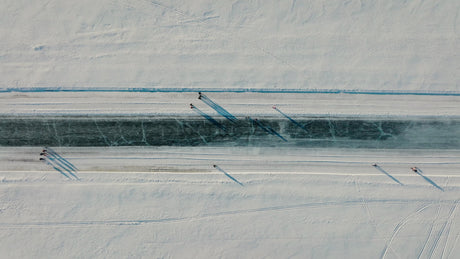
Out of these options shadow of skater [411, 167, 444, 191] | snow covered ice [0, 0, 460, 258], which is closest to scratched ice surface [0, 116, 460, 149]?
snow covered ice [0, 0, 460, 258]

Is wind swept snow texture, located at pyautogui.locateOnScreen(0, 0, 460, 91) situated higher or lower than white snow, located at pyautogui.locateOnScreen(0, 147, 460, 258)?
higher

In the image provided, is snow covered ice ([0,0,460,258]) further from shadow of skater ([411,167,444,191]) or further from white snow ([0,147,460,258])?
shadow of skater ([411,167,444,191])

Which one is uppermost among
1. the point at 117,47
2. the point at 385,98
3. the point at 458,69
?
the point at 117,47

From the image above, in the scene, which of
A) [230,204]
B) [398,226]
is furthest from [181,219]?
[398,226]

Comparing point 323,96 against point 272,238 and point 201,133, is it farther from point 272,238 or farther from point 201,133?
point 272,238

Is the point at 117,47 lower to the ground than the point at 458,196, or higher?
higher

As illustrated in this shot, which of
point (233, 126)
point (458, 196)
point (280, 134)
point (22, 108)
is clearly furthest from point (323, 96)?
point (22, 108)

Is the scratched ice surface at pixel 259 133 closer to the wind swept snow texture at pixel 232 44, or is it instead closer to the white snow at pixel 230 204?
the white snow at pixel 230 204
